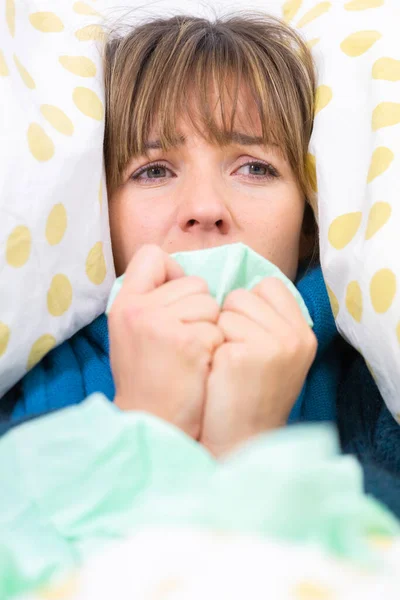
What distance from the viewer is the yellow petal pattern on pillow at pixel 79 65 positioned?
1.07 meters

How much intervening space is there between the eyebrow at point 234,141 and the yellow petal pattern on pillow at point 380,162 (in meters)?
0.19

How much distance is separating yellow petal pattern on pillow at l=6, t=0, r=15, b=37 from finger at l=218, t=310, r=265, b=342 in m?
0.57

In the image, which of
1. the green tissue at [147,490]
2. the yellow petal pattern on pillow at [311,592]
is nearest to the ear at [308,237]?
the green tissue at [147,490]

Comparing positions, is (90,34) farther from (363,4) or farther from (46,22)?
(363,4)

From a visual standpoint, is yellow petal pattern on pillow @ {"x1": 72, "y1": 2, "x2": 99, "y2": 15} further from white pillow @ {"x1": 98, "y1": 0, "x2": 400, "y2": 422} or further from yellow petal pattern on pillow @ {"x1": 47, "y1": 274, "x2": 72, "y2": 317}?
yellow petal pattern on pillow @ {"x1": 47, "y1": 274, "x2": 72, "y2": 317}

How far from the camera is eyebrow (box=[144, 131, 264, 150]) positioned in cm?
104

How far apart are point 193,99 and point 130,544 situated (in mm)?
761

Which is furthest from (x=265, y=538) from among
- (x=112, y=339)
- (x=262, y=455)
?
(x=112, y=339)

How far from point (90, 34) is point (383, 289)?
0.64 m

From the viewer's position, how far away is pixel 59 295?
37.4 inches

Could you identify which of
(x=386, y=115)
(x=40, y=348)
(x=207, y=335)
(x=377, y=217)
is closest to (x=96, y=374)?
(x=40, y=348)

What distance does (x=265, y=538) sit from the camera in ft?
1.48

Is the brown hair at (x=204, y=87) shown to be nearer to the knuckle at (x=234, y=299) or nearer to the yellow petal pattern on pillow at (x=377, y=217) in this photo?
the yellow petal pattern on pillow at (x=377, y=217)

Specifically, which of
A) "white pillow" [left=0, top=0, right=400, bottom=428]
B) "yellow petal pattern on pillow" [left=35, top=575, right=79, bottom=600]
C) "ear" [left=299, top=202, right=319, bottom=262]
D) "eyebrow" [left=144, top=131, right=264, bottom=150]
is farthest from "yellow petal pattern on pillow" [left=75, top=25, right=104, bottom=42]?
"yellow petal pattern on pillow" [left=35, top=575, right=79, bottom=600]
